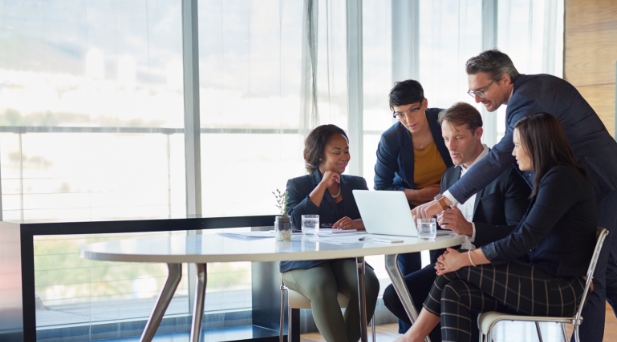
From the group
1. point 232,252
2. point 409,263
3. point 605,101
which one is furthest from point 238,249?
point 605,101

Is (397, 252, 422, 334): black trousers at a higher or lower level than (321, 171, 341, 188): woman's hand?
lower

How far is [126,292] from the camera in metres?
3.75

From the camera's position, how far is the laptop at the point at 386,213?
2590 mm

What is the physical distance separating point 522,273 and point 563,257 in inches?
5.9

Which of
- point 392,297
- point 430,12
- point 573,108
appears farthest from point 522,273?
Answer: point 430,12

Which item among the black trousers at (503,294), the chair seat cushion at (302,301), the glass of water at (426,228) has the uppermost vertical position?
the glass of water at (426,228)

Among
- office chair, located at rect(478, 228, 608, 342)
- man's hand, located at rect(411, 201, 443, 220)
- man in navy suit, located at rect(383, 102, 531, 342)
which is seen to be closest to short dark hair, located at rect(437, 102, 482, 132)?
man in navy suit, located at rect(383, 102, 531, 342)

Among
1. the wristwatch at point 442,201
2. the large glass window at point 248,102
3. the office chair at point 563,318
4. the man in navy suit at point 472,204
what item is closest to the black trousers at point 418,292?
the man in navy suit at point 472,204

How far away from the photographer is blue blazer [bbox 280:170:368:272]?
3.22 metres

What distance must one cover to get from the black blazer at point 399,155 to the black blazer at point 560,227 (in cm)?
102

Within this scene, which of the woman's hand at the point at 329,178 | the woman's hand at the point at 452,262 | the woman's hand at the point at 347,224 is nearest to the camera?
the woman's hand at the point at 452,262

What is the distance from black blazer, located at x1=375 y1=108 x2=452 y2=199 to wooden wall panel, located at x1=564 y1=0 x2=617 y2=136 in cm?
221

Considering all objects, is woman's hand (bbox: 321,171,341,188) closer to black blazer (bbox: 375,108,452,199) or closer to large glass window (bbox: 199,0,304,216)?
black blazer (bbox: 375,108,452,199)

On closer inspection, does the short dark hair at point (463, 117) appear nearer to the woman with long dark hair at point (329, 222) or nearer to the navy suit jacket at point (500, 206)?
the navy suit jacket at point (500, 206)
